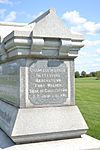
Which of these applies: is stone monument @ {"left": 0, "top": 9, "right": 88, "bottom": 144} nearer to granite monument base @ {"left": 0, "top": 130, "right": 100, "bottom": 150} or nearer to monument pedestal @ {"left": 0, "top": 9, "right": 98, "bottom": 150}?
monument pedestal @ {"left": 0, "top": 9, "right": 98, "bottom": 150}

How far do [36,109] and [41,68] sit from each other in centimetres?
67

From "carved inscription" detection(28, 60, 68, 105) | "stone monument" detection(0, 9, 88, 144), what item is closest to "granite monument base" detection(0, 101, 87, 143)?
"stone monument" detection(0, 9, 88, 144)

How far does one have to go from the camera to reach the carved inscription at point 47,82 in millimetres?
4738

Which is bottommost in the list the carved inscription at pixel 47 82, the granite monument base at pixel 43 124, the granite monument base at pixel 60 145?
the granite monument base at pixel 60 145

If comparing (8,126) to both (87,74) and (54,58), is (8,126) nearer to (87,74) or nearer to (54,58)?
(54,58)

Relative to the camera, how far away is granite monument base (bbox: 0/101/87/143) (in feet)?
14.7

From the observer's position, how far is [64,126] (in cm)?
473

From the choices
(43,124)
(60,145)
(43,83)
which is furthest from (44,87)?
(60,145)

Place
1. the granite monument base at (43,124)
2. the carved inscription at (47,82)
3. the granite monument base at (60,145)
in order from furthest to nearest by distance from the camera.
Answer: the carved inscription at (47,82) < the granite monument base at (43,124) < the granite monument base at (60,145)

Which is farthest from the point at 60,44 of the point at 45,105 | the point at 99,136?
the point at 99,136

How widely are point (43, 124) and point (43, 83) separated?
26.2 inches

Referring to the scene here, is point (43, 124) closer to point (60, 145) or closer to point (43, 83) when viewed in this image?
point (60, 145)

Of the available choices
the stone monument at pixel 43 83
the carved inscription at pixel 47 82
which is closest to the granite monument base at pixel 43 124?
the stone monument at pixel 43 83

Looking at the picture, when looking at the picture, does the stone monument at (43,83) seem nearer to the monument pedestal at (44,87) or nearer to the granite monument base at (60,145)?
the monument pedestal at (44,87)
